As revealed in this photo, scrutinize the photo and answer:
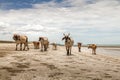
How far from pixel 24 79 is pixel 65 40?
803 inches

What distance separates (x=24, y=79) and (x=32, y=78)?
57cm

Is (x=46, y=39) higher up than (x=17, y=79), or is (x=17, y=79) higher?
(x=46, y=39)

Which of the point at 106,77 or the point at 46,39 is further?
the point at 46,39

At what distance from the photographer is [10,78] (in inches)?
581

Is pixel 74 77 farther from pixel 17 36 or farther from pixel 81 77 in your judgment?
pixel 17 36

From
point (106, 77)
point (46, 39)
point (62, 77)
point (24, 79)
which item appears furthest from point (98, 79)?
point (46, 39)

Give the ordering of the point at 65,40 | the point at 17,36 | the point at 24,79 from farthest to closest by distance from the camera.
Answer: the point at 17,36, the point at 65,40, the point at 24,79

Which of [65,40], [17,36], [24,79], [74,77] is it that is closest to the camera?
[24,79]

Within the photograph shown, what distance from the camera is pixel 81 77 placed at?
1548 centimetres

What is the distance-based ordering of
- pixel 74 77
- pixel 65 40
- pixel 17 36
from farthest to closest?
pixel 17 36
pixel 65 40
pixel 74 77

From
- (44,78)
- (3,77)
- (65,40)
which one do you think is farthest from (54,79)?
(65,40)

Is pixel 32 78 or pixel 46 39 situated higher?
pixel 46 39

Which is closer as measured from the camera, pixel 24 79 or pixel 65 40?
pixel 24 79

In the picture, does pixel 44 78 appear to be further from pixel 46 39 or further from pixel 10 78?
pixel 46 39
